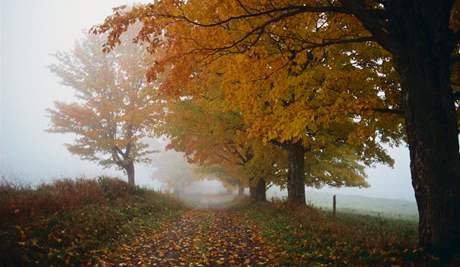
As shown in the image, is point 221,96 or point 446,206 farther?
point 221,96

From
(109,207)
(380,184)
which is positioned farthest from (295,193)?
(380,184)

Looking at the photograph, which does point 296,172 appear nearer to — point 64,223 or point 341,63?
point 341,63

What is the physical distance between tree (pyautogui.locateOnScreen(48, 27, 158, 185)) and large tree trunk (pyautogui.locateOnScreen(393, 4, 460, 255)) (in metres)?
15.8

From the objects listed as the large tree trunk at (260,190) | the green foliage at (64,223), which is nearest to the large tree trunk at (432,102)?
the green foliage at (64,223)

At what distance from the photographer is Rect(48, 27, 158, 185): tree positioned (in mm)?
20578

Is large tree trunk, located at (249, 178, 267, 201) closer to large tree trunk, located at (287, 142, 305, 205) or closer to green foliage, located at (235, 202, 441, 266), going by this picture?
large tree trunk, located at (287, 142, 305, 205)

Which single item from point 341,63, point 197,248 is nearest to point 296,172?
point 341,63

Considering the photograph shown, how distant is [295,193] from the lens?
13336 mm

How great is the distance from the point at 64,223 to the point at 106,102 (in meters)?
13.9

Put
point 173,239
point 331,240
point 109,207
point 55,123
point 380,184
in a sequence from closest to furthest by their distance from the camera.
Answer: point 331,240 → point 173,239 → point 109,207 → point 55,123 → point 380,184

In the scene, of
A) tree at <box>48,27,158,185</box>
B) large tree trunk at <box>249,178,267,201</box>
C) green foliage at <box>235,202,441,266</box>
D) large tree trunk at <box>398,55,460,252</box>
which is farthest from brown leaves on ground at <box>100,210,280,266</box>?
tree at <box>48,27,158,185</box>

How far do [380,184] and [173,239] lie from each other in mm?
133396

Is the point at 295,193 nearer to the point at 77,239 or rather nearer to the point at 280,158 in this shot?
the point at 280,158

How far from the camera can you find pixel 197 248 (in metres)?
8.44
